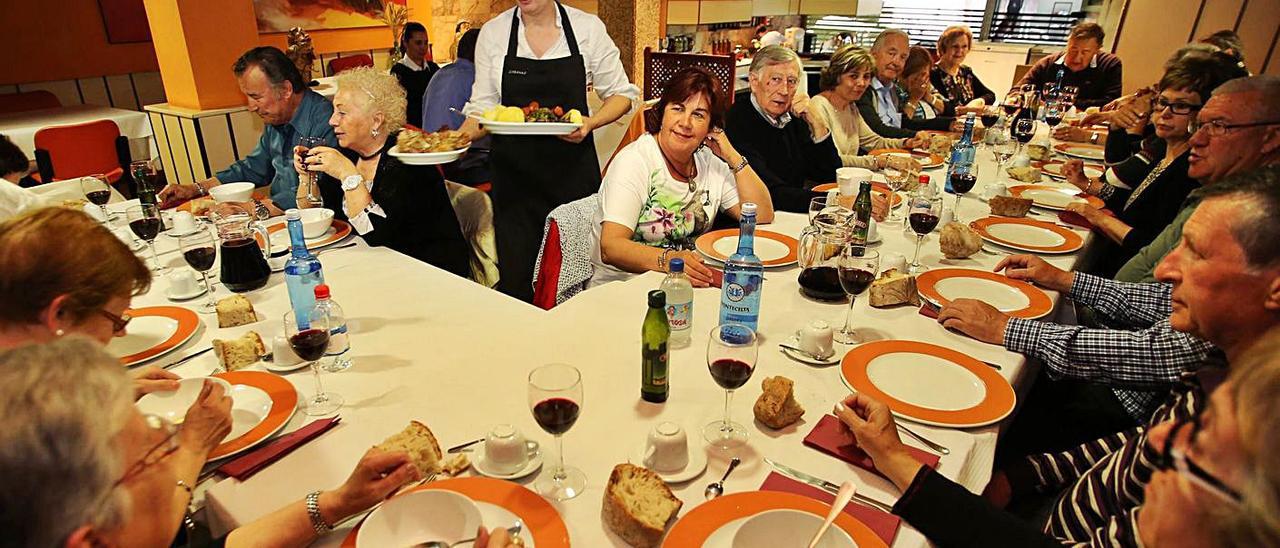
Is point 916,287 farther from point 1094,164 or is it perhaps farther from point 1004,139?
point 1094,164

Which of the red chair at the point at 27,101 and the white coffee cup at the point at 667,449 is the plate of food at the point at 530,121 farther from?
the red chair at the point at 27,101

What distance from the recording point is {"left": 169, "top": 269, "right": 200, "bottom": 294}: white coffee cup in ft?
5.82

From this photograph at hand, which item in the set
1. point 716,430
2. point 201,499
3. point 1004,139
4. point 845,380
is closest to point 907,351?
point 845,380

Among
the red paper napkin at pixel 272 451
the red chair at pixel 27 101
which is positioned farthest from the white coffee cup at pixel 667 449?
the red chair at pixel 27 101

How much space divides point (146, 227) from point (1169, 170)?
3588 millimetres

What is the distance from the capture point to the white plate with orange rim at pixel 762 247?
2037 millimetres

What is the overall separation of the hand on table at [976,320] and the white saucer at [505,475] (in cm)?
108

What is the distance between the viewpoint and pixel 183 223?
2.23 meters

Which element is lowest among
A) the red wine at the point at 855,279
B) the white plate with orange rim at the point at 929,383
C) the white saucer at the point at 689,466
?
the white saucer at the point at 689,466

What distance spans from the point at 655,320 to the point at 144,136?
186 inches

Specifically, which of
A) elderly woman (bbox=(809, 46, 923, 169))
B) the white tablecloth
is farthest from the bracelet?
the white tablecloth

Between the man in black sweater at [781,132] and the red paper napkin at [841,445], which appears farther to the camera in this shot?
the man in black sweater at [781,132]

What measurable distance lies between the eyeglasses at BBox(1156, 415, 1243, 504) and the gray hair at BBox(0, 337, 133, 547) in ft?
3.49

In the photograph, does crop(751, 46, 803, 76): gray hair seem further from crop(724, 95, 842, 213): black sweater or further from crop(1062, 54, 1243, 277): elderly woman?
crop(1062, 54, 1243, 277): elderly woman
